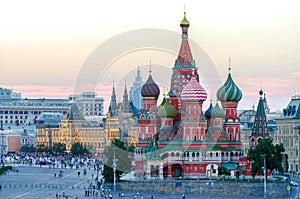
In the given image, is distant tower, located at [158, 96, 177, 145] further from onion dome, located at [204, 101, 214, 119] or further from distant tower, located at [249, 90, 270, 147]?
distant tower, located at [249, 90, 270, 147]

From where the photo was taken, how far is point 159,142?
381 ft

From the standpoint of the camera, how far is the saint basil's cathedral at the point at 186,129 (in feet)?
375

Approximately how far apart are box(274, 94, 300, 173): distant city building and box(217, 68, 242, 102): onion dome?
19.6 metres

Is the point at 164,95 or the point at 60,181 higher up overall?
the point at 164,95

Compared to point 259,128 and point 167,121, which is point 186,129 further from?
point 259,128

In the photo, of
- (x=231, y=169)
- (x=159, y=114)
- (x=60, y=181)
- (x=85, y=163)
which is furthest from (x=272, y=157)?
(x=85, y=163)

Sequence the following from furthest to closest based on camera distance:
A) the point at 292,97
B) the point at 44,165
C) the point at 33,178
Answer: the point at 44,165 < the point at 292,97 < the point at 33,178

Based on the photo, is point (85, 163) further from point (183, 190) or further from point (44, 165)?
point (183, 190)

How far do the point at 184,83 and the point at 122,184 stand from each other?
17.5m

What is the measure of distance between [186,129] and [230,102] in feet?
33.7

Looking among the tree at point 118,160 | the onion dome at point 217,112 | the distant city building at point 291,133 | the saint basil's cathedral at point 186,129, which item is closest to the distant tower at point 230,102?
the saint basil's cathedral at point 186,129

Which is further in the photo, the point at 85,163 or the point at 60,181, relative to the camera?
the point at 85,163

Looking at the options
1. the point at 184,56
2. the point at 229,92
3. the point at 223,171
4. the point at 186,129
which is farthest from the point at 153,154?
the point at 184,56

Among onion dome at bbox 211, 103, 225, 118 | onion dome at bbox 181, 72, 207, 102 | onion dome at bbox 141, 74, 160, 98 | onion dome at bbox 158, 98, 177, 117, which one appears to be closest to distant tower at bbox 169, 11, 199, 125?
onion dome at bbox 141, 74, 160, 98
